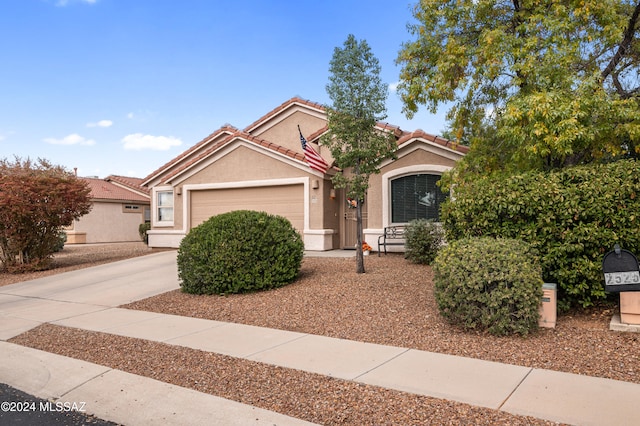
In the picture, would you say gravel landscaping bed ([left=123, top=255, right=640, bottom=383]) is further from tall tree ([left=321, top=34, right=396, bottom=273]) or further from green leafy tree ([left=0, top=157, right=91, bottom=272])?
green leafy tree ([left=0, top=157, right=91, bottom=272])

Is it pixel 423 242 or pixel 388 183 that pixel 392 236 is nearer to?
pixel 388 183

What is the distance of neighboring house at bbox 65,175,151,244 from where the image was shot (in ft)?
94.1

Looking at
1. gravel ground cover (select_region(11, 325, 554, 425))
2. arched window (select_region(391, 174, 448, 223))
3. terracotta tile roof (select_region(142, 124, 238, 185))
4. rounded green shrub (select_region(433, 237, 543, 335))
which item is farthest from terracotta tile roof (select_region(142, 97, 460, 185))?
gravel ground cover (select_region(11, 325, 554, 425))

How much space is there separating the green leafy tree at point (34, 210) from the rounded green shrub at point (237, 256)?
6.73 m

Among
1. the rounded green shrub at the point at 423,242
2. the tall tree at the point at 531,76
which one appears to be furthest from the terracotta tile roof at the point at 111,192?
the tall tree at the point at 531,76

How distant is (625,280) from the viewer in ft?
20.4

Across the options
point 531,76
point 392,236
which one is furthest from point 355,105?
point 392,236

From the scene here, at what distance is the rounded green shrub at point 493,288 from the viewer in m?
6.11

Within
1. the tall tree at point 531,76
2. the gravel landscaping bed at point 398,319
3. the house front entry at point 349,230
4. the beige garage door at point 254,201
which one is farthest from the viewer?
the house front entry at point 349,230

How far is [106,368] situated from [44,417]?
3.98ft

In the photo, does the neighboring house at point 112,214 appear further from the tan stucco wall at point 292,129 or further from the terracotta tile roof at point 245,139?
the tan stucco wall at point 292,129

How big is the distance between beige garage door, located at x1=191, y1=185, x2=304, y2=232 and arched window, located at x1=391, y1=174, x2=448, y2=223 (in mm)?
3192

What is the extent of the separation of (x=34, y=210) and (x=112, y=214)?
1629 cm

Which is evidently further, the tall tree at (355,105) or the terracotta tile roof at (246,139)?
the terracotta tile roof at (246,139)
